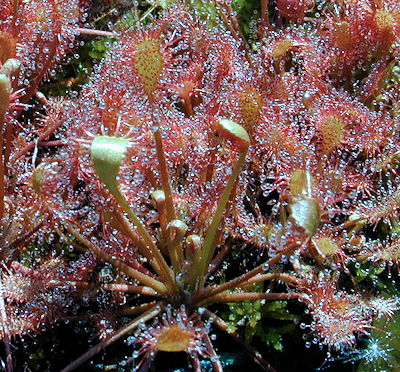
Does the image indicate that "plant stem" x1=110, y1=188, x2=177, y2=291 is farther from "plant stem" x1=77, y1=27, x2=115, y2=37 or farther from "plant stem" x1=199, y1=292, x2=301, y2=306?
"plant stem" x1=77, y1=27, x2=115, y2=37

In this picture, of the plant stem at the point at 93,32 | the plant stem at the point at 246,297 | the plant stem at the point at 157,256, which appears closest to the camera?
the plant stem at the point at 157,256

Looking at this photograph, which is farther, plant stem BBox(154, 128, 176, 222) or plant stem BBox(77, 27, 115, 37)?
plant stem BBox(77, 27, 115, 37)

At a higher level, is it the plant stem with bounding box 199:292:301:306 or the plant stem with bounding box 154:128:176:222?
the plant stem with bounding box 154:128:176:222

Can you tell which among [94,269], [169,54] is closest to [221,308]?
[94,269]

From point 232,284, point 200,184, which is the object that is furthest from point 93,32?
point 232,284

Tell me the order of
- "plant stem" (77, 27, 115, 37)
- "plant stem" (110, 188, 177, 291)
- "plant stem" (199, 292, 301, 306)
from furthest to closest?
"plant stem" (77, 27, 115, 37), "plant stem" (199, 292, 301, 306), "plant stem" (110, 188, 177, 291)

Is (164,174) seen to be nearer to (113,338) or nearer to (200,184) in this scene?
(200,184)

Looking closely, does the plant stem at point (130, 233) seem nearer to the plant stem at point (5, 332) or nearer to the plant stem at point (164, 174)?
the plant stem at point (164, 174)

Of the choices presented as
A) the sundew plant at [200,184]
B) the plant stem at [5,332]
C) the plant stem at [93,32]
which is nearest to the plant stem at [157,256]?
the sundew plant at [200,184]

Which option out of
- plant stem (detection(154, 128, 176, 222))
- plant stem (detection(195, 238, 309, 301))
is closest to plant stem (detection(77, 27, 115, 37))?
plant stem (detection(154, 128, 176, 222))

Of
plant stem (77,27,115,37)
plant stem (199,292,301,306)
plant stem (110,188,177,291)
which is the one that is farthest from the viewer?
plant stem (77,27,115,37)
